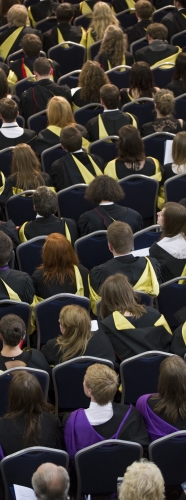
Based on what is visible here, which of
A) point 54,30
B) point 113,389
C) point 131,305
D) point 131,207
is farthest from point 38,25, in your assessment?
point 113,389

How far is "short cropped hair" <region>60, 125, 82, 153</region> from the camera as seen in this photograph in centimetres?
720

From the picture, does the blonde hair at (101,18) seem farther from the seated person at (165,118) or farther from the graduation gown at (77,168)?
the graduation gown at (77,168)

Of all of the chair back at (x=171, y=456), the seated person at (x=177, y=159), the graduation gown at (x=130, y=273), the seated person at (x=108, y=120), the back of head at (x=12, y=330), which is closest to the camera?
the chair back at (x=171, y=456)

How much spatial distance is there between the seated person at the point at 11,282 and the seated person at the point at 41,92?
2.99 m

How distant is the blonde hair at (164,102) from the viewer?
7793 mm

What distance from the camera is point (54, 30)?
393 inches

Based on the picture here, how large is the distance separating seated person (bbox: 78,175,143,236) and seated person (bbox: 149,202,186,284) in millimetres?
546

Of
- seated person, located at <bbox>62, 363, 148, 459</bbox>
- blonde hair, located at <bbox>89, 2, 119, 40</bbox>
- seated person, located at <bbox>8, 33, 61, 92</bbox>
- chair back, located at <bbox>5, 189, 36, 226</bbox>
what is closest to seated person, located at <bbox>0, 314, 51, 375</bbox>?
seated person, located at <bbox>62, 363, 148, 459</bbox>

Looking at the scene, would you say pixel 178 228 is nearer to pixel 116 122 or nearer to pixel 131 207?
pixel 131 207

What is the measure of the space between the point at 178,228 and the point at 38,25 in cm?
520

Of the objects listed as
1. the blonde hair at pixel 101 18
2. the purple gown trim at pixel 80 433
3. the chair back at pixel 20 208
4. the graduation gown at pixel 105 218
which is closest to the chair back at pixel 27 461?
the purple gown trim at pixel 80 433

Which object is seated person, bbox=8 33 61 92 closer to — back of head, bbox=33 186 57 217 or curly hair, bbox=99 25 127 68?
curly hair, bbox=99 25 127 68

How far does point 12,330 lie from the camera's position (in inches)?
199

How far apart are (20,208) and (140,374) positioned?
226cm
